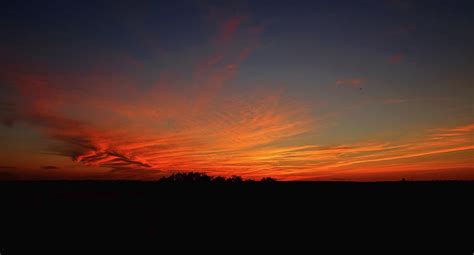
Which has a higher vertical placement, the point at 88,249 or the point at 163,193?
the point at 163,193

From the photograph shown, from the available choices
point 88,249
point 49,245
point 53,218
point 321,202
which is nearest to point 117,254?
point 88,249

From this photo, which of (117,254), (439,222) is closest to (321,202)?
(439,222)

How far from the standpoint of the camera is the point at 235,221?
13.0 metres

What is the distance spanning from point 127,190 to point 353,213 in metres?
14.4

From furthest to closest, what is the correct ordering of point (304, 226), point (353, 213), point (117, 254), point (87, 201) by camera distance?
1. point (87, 201)
2. point (353, 213)
3. point (304, 226)
4. point (117, 254)

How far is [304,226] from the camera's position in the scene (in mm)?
12406

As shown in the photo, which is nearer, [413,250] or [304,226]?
[413,250]

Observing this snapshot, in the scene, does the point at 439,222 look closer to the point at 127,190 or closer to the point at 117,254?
the point at 117,254

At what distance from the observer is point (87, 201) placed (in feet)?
52.9

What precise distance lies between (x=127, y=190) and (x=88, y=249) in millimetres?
10798

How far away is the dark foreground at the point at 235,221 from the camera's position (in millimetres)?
10305

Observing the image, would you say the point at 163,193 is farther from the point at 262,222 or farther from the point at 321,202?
the point at 321,202

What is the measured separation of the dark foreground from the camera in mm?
10305

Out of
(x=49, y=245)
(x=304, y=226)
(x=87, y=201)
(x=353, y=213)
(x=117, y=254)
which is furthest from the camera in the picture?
(x=87, y=201)
